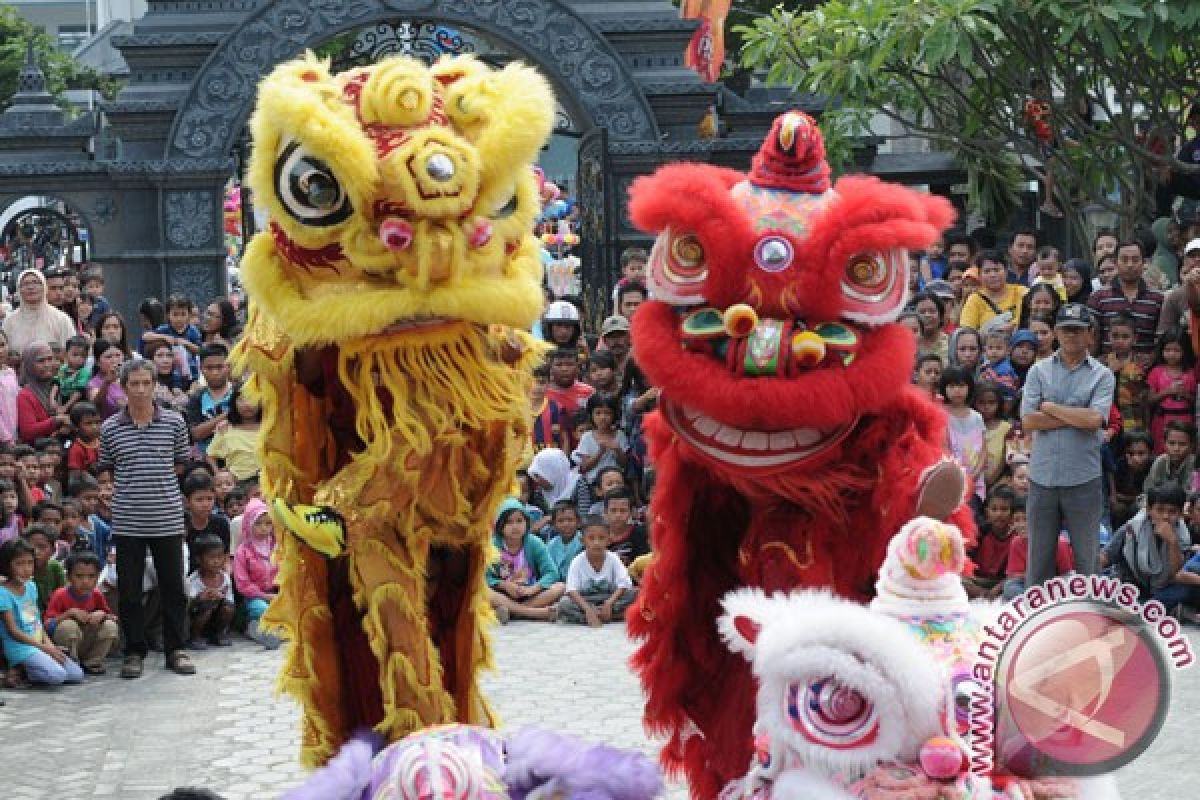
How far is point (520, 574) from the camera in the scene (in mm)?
10586

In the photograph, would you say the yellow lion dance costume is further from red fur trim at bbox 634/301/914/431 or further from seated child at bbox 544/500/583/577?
seated child at bbox 544/500/583/577

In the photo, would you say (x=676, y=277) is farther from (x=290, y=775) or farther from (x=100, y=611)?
(x=100, y=611)

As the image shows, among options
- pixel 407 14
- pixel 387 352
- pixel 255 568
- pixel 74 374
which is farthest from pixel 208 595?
pixel 407 14

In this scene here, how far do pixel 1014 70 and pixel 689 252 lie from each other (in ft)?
30.6

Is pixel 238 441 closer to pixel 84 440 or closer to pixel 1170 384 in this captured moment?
pixel 84 440

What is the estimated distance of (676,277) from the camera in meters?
6.07

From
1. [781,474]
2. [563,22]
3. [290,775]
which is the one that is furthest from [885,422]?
[563,22]

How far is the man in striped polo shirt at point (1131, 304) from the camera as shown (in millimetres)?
11406

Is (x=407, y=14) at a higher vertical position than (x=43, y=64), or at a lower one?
lower

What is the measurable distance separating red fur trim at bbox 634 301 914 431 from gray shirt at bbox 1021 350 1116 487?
12.3ft

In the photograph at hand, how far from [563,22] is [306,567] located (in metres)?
10.3

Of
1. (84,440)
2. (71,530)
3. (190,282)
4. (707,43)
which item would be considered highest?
(707,43)

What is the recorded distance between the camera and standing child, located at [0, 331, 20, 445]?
36.2ft

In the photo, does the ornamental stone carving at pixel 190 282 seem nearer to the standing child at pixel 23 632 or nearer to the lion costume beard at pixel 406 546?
the standing child at pixel 23 632
